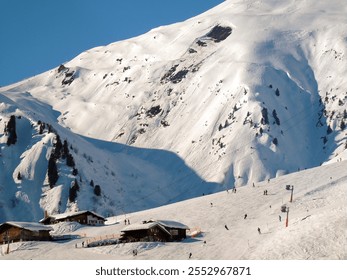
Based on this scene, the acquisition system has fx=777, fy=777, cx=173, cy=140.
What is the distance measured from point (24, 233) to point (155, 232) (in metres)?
19.4

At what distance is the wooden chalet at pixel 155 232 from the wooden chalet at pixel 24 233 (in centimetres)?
1403

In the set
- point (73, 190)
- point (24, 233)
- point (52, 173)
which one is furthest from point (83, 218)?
point (52, 173)

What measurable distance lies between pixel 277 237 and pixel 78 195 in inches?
4307

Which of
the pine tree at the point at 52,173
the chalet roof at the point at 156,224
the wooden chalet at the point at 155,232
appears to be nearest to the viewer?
the wooden chalet at the point at 155,232

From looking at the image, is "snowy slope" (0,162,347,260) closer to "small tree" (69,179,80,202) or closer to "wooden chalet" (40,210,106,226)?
"wooden chalet" (40,210,106,226)

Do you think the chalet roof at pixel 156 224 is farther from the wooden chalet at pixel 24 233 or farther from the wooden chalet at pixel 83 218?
the wooden chalet at pixel 83 218

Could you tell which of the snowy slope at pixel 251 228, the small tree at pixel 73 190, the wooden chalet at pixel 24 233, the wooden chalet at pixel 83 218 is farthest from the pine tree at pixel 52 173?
the wooden chalet at pixel 24 233

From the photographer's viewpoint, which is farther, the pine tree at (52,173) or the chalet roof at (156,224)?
the pine tree at (52,173)

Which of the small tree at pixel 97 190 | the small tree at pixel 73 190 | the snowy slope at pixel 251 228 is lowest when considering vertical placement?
the small tree at pixel 97 190

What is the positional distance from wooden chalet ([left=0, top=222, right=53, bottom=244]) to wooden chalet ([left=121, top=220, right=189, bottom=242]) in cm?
1403

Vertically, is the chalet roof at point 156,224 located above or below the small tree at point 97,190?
above

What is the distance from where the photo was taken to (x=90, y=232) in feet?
357

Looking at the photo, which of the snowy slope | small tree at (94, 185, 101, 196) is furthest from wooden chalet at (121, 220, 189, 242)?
small tree at (94, 185, 101, 196)

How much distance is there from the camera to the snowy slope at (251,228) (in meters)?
75.6
